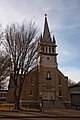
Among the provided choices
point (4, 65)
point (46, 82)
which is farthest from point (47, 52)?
point (4, 65)

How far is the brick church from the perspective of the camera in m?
52.8

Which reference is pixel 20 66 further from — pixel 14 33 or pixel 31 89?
pixel 31 89

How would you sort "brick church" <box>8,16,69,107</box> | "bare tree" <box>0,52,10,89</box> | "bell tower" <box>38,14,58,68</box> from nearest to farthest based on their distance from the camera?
"bare tree" <box>0,52,10,89</box>
"brick church" <box>8,16,69,107</box>
"bell tower" <box>38,14,58,68</box>

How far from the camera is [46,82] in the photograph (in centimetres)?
5466

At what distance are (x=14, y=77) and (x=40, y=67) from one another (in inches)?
705

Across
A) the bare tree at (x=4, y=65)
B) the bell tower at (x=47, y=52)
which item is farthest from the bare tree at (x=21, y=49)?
the bell tower at (x=47, y=52)

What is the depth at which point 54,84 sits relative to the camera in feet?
180

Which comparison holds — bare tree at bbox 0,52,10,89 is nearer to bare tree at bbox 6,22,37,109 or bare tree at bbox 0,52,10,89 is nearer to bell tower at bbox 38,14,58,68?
bare tree at bbox 6,22,37,109

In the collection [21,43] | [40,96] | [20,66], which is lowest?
[40,96]

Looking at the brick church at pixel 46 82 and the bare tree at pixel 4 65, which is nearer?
the bare tree at pixel 4 65

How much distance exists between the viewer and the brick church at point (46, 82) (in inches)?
2080

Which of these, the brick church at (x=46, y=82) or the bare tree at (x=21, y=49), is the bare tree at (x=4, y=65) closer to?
the bare tree at (x=21, y=49)

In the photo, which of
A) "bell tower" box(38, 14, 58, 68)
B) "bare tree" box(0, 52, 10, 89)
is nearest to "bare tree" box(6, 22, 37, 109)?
"bare tree" box(0, 52, 10, 89)

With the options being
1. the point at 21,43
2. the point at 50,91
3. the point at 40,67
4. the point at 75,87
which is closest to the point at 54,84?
the point at 50,91
